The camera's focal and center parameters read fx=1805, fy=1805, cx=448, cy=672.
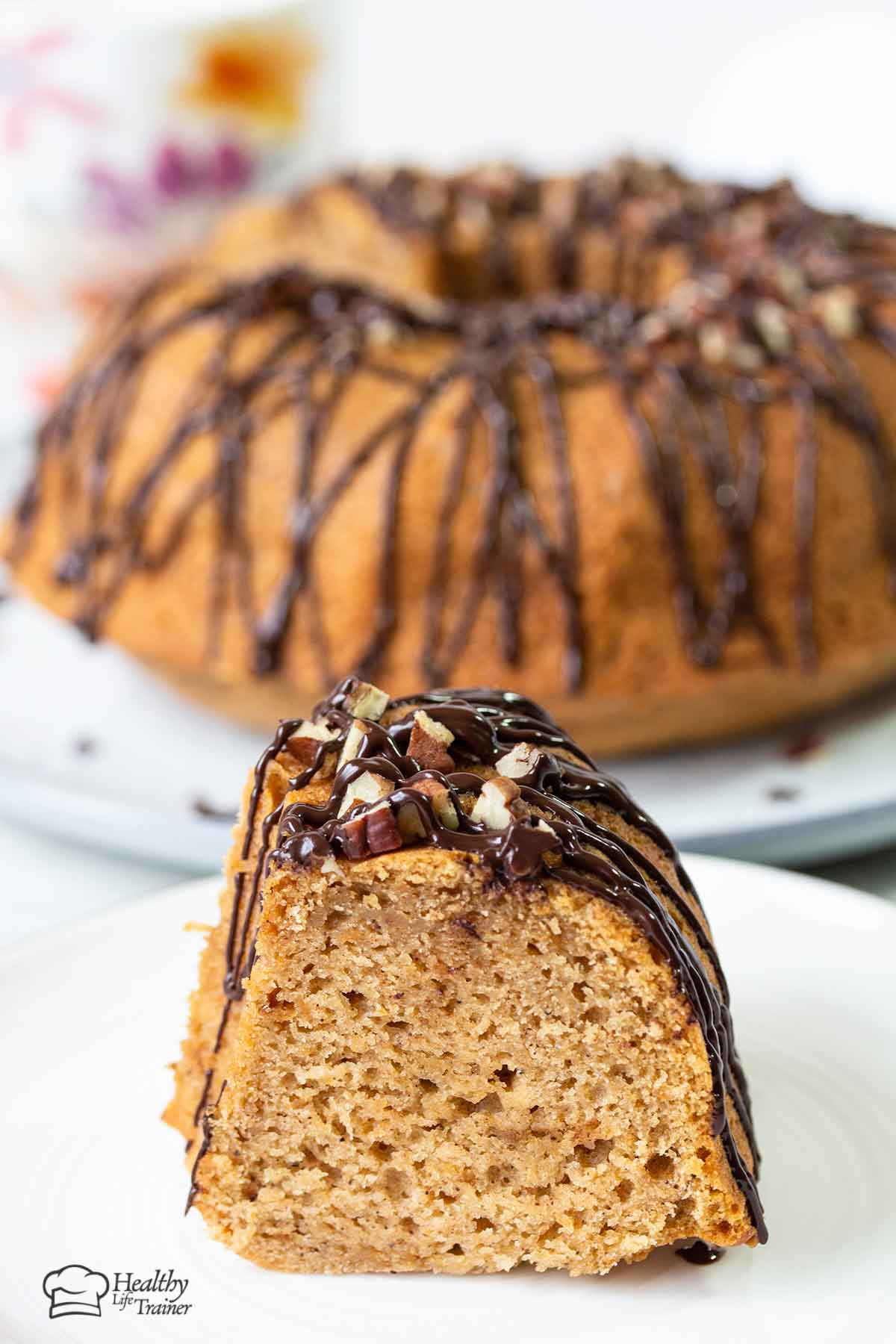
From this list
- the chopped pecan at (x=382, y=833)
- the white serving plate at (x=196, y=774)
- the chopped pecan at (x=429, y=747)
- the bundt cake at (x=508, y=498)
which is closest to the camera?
the chopped pecan at (x=382, y=833)

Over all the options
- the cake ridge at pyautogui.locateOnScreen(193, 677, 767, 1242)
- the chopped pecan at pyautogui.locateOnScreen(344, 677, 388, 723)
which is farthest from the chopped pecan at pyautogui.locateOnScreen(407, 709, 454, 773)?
the chopped pecan at pyautogui.locateOnScreen(344, 677, 388, 723)

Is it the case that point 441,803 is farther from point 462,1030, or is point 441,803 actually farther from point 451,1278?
point 451,1278

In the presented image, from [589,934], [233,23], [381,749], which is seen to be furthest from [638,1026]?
[233,23]

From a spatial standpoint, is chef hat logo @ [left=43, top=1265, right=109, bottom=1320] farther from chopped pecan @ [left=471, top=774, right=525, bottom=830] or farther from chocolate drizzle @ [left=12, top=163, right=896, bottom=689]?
chocolate drizzle @ [left=12, top=163, right=896, bottom=689]

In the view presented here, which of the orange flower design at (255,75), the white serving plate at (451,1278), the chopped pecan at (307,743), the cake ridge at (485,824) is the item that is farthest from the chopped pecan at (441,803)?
the orange flower design at (255,75)

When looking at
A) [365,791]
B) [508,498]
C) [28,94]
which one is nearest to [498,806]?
[365,791]

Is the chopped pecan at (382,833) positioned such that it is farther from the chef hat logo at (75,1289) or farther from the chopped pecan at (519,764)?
the chef hat logo at (75,1289)
